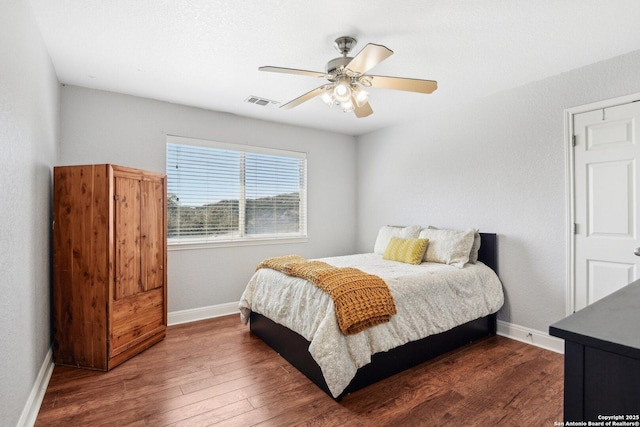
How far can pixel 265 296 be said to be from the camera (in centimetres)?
293

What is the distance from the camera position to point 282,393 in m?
2.18

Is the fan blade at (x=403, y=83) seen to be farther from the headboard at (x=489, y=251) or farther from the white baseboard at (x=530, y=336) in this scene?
the white baseboard at (x=530, y=336)

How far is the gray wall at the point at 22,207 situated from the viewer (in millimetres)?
1537

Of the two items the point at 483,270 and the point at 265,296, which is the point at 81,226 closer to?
the point at 265,296

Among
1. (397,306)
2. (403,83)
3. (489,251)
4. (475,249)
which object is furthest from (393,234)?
(403,83)

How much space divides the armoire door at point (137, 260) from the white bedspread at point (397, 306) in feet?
2.87

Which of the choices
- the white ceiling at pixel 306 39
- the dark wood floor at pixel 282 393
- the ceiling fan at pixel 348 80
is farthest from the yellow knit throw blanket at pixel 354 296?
the white ceiling at pixel 306 39

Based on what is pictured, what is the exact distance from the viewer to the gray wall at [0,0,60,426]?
1537 millimetres

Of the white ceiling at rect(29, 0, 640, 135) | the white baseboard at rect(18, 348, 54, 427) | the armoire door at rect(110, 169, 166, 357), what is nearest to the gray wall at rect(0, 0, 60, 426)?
the white baseboard at rect(18, 348, 54, 427)

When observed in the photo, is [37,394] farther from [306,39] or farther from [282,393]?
[306,39]

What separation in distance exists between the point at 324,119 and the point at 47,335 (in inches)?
141

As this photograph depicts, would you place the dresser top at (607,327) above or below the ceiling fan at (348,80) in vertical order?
below

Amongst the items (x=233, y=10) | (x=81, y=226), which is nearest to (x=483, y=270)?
(x=233, y=10)

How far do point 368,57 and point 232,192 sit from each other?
2665mm
